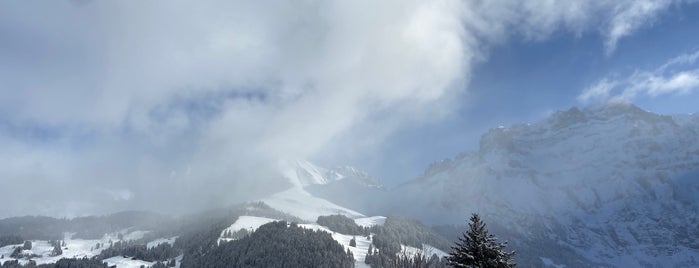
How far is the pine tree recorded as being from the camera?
3172 cm

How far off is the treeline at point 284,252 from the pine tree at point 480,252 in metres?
141

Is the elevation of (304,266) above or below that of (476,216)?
below

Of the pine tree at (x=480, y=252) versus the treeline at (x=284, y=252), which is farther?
the treeline at (x=284, y=252)

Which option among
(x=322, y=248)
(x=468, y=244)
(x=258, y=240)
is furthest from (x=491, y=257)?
(x=258, y=240)

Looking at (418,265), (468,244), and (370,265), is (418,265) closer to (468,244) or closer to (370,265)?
(468,244)

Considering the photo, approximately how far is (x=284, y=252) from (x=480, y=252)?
15395 cm

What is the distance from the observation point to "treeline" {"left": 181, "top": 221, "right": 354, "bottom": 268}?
171250mm

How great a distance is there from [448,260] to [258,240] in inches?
6652

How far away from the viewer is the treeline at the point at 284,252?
562 ft

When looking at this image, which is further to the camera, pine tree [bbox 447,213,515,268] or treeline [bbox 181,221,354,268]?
treeline [bbox 181,221,354,268]

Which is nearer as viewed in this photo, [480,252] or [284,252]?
[480,252]

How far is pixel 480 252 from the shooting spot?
105ft

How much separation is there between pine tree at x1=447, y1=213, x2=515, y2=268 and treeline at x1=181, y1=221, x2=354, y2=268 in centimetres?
14070

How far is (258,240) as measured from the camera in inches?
7579
